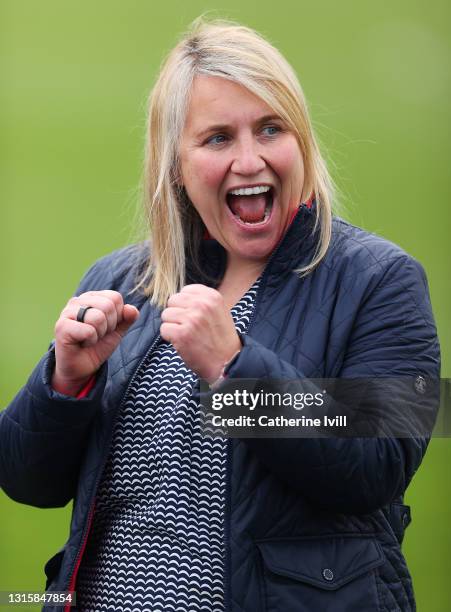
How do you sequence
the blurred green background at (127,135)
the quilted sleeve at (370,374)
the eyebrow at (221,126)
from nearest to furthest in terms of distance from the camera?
the quilted sleeve at (370,374)
the eyebrow at (221,126)
the blurred green background at (127,135)

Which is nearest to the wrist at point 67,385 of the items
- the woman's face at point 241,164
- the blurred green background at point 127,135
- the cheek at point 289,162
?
the woman's face at point 241,164

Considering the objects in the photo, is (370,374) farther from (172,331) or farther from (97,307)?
(97,307)

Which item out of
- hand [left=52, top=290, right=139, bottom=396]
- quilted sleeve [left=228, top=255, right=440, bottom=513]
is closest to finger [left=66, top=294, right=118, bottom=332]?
hand [left=52, top=290, right=139, bottom=396]

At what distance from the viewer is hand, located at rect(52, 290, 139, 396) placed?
1357 millimetres

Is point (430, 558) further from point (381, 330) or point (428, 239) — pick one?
point (381, 330)

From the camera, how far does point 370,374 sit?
130 centimetres

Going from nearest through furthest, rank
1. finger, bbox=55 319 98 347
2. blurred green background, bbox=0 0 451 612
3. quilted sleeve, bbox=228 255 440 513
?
quilted sleeve, bbox=228 255 440 513 < finger, bbox=55 319 98 347 < blurred green background, bbox=0 0 451 612

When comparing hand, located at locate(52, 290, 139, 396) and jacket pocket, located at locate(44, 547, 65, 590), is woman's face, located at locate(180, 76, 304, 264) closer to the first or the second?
hand, located at locate(52, 290, 139, 396)

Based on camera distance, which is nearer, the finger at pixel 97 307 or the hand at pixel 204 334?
the hand at pixel 204 334

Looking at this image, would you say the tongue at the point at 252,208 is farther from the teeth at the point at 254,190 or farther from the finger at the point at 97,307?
the finger at the point at 97,307

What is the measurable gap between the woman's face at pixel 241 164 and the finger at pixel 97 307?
0.25m

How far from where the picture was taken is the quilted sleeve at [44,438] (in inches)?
55.0

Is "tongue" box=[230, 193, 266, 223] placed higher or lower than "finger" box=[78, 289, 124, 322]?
higher

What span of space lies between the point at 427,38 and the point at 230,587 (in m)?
1.72
